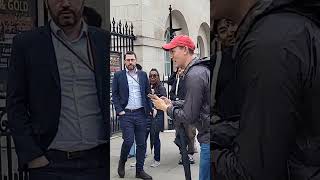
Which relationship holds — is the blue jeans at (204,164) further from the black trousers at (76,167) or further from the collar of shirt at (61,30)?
the collar of shirt at (61,30)

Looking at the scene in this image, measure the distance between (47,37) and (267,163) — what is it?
4.60ft

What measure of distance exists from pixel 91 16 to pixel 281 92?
1.27 metres

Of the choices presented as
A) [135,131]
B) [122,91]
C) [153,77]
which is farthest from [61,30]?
[153,77]

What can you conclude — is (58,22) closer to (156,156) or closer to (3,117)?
(3,117)

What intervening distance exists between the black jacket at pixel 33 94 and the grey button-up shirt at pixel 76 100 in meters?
0.03

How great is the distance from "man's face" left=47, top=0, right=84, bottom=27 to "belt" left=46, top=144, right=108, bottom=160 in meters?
0.71

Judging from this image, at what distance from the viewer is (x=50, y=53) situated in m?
2.54

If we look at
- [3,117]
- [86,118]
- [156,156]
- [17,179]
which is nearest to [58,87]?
[86,118]

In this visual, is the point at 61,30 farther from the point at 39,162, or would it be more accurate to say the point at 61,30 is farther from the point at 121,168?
the point at 121,168

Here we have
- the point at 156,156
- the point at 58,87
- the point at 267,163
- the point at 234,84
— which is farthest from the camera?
the point at 156,156

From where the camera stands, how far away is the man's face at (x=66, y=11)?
2551 mm

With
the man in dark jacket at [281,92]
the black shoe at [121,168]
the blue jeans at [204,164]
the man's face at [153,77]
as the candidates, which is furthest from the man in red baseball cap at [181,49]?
the man's face at [153,77]

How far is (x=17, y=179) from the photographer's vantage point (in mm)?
2689

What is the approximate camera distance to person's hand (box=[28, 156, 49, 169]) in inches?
101
